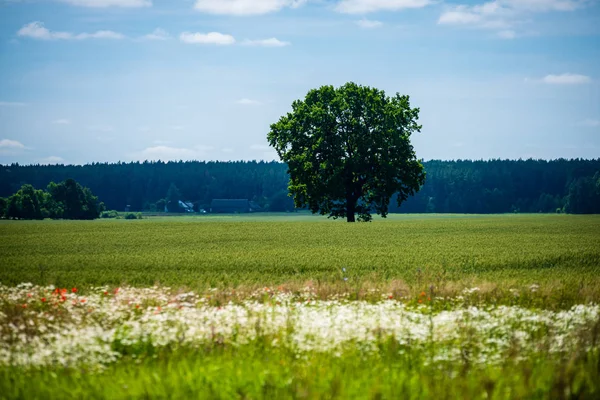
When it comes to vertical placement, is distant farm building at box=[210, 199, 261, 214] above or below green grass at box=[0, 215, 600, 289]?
below

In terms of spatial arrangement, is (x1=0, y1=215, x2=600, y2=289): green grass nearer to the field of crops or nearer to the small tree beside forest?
the field of crops

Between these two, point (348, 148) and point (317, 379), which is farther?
point (348, 148)

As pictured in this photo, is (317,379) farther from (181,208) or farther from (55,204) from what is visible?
(181,208)

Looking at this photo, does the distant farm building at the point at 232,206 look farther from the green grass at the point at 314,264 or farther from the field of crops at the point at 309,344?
the field of crops at the point at 309,344

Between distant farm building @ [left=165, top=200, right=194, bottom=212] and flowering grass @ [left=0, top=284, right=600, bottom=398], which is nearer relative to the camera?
flowering grass @ [left=0, top=284, right=600, bottom=398]

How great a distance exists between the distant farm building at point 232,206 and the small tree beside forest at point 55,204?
186 feet

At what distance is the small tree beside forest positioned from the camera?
119688mm

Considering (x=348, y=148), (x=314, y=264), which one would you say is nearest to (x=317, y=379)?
(x=314, y=264)

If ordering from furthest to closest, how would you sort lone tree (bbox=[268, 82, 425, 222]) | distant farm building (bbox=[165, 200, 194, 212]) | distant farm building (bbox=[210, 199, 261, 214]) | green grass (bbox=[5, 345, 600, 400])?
distant farm building (bbox=[165, 200, 194, 212]) < distant farm building (bbox=[210, 199, 261, 214]) < lone tree (bbox=[268, 82, 425, 222]) < green grass (bbox=[5, 345, 600, 400])

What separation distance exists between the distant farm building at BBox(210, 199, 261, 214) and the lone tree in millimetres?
116190

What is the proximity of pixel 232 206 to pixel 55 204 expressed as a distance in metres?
64.3

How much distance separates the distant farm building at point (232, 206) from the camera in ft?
591

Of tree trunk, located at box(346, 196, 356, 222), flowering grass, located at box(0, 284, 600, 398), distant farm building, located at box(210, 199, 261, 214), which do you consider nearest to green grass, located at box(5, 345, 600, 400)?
flowering grass, located at box(0, 284, 600, 398)

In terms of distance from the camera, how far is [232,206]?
182m
